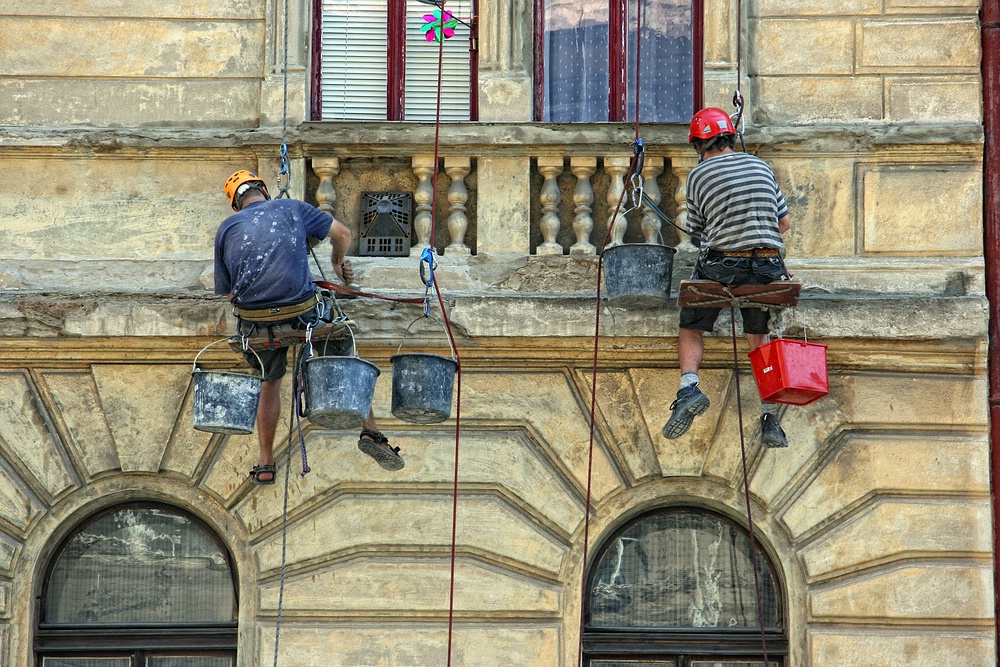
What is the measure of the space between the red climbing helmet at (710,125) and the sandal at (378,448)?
243cm

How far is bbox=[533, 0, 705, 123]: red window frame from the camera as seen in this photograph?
32.4 feet

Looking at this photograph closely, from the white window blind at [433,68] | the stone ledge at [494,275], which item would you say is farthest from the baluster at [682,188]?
the white window blind at [433,68]

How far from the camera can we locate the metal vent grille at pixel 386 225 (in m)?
9.52

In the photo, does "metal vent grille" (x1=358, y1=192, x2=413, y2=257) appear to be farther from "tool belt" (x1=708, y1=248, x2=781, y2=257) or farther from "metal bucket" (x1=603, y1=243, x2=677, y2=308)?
"tool belt" (x1=708, y1=248, x2=781, y2=257)

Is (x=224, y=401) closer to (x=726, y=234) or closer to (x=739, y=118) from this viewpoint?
(x=726, y=234)

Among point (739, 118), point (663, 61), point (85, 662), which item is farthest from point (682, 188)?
point (85, 662)

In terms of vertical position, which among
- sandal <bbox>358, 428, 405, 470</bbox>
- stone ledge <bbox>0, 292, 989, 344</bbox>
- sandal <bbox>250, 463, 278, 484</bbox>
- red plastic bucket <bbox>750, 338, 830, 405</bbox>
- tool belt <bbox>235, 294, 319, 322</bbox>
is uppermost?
stone ledge <bbox>0, 292, 989, 344</bbox>

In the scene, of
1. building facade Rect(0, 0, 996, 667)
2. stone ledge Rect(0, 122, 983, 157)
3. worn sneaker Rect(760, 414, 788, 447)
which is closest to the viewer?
worn sneaker Rect(760, 414, 788, 447)

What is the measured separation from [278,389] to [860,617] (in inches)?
139

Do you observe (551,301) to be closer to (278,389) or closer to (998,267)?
(278,389)

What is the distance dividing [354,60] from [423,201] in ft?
3.97

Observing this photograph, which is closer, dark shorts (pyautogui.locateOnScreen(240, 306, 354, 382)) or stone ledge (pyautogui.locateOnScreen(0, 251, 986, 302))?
dark shorts (pyautogui.locateOnScreen(240, 306, 354, 382))

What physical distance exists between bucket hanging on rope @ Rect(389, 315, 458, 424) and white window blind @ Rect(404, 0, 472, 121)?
2.16m

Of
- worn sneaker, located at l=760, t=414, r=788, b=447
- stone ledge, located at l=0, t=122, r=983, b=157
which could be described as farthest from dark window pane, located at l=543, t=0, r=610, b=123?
worn sneaker, located at l=760, t=414, r=788, b=447
